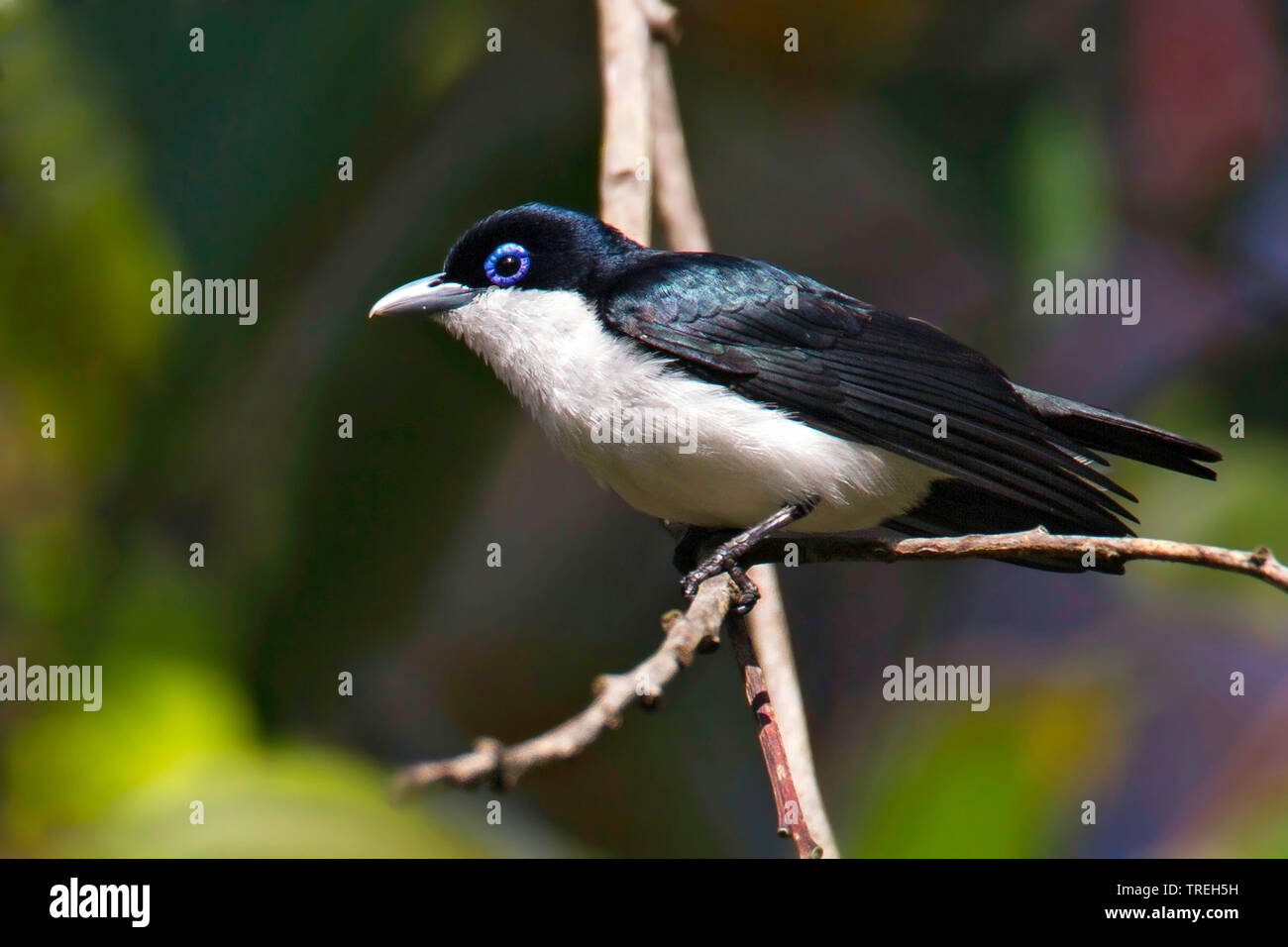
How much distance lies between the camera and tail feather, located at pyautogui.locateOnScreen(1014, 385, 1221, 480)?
327cm

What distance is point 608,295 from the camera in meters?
3.40

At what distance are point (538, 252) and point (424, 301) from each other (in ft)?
1.16

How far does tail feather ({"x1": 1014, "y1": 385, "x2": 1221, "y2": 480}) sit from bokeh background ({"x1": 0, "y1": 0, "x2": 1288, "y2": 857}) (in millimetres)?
887

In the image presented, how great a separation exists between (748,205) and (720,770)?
2928 mm

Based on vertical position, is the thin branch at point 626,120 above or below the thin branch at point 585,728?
above

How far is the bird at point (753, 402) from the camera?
3154 millimetres

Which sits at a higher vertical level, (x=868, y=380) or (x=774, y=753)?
(x=868, y=380)

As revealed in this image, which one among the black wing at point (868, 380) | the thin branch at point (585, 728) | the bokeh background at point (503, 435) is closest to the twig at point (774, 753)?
the thin branch at point (585, 728)

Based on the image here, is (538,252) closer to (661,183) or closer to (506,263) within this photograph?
(506,263)

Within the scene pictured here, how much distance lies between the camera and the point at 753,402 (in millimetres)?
3270

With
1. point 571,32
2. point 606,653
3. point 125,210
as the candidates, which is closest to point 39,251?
point 125,210

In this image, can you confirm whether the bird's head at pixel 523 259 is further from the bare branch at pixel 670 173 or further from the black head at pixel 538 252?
the bare branch at pixel 670 173

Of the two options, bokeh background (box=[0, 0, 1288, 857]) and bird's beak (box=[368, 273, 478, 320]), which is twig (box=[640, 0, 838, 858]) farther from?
bird's beak (box=[368, 273, 478, 320])

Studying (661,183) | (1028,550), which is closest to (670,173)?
(661,183)
